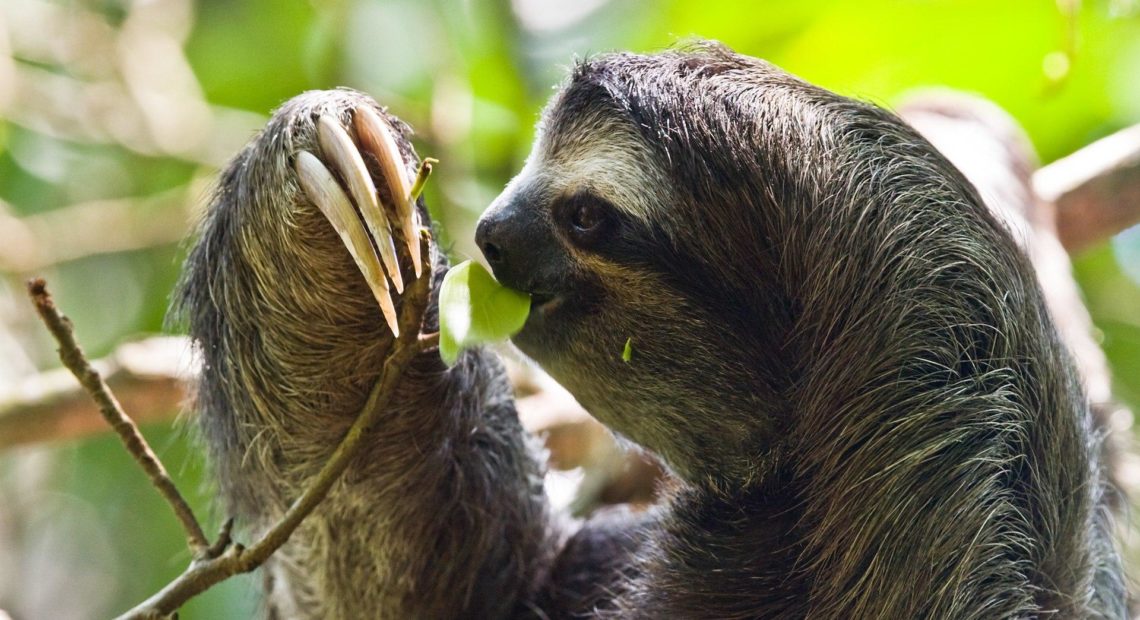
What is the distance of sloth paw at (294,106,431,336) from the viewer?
2510 mm

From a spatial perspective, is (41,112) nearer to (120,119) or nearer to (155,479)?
(120,119)

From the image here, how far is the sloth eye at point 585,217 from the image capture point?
2.64 m

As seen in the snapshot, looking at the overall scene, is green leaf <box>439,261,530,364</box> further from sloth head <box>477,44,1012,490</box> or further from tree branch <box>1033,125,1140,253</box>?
tree branch <box>1033,125,1140,253</box>

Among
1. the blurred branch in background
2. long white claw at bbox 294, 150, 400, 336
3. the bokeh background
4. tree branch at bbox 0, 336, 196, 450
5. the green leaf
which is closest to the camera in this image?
the green leaf

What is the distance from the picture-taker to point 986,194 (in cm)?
351

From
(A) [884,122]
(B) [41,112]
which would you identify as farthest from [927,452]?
(B) [41,112]

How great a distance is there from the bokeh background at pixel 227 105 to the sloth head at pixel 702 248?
319 centimetres

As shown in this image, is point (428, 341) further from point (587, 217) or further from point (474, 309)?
point (587, 217)

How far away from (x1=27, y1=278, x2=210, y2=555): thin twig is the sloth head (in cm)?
91

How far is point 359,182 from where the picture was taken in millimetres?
2598

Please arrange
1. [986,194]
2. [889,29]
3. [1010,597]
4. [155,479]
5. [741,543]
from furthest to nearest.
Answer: [889,29]
[986,194]
[741,543]
[1010,597]
[155,479]

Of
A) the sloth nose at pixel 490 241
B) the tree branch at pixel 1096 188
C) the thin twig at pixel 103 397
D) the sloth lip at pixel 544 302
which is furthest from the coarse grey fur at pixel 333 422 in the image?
the tree branch at pixel 1096 188

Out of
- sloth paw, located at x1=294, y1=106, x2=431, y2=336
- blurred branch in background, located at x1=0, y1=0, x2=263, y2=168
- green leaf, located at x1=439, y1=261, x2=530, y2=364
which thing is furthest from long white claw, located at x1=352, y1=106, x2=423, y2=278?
blurred branch in background, located at x1=0, y1=0, x2=263, y2=168

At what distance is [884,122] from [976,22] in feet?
12.1
